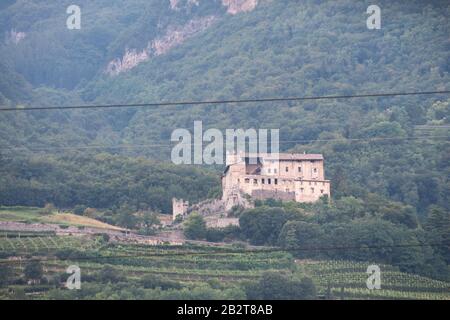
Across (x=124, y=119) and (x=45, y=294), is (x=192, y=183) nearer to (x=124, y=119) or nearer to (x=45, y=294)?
(x=45, y=294)

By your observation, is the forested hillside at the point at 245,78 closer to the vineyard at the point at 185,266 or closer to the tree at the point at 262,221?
the tree at the point at 262,221

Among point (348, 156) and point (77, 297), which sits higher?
point (348, 156)

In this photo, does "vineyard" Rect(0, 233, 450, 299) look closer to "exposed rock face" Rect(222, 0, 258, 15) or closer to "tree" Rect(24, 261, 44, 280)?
"tree" Rect(24, 261, 44, 280)

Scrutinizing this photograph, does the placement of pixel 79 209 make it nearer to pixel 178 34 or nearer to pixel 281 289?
pixel 281 289

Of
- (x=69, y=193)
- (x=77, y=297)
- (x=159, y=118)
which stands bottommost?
(x=77, y=297)

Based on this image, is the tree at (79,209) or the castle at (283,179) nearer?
the castle at (283,179)

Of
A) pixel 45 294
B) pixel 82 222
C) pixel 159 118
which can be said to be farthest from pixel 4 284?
pixel 159 118

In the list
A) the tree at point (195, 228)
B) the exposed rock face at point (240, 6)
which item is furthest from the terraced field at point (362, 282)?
the exposed rock face at point (240, 6)
